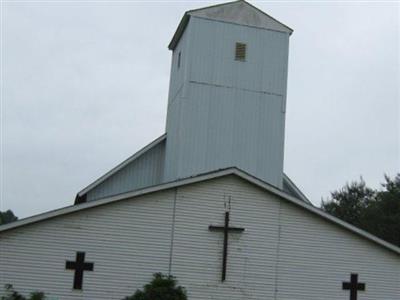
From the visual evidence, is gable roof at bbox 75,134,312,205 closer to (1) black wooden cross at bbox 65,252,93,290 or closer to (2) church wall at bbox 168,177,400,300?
(2) church wall at bbox 168,177,400,300

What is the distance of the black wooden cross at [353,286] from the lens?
1711cm

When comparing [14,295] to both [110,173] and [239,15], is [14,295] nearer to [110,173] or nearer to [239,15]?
[110,173]

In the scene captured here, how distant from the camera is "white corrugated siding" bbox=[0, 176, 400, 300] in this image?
15320mm

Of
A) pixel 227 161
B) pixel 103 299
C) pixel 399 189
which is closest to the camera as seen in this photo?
pixel 103 299

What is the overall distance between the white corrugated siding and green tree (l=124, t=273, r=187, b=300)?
271 mm

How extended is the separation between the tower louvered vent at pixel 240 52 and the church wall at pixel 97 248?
800cm

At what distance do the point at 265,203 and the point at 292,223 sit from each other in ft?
3.08

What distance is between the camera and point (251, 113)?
22.3m

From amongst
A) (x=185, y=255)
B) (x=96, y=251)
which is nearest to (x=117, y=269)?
(x=96, y=251)

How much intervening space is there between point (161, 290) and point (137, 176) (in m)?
8.44

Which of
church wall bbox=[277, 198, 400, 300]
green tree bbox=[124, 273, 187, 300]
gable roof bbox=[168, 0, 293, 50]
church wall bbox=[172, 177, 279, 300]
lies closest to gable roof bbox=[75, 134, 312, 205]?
gable roof bbox=[168, 0, 293, 50]

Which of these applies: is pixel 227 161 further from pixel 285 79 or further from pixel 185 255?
pixel 185 255

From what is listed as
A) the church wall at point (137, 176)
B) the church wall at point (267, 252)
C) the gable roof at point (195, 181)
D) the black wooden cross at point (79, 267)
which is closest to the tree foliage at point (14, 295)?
the black wooden cross at point (79, 267)

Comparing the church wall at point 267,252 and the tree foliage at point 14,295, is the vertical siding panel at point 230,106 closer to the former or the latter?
the church wall at point 267,252
